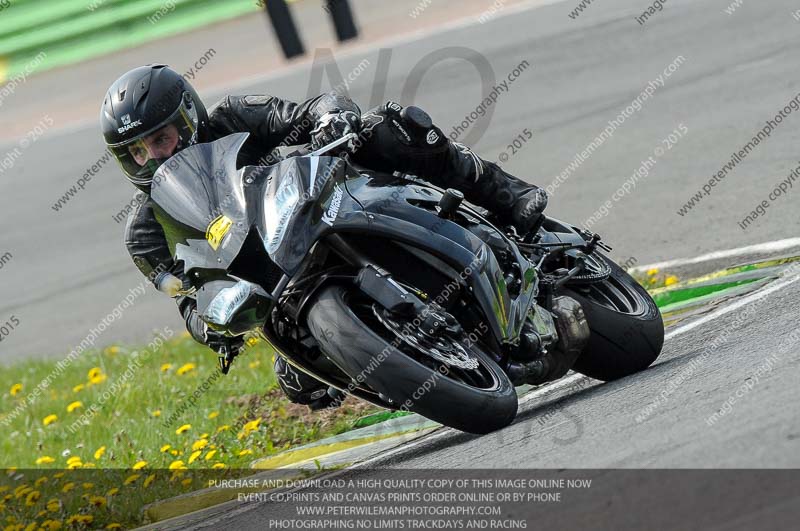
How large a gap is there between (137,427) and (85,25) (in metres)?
12.8

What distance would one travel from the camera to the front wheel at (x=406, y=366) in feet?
15.0

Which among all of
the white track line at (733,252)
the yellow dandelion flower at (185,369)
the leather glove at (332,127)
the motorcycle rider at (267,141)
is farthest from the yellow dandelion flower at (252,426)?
the white track line at (733,252)

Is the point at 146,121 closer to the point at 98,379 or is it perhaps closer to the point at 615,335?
the point at 615,335

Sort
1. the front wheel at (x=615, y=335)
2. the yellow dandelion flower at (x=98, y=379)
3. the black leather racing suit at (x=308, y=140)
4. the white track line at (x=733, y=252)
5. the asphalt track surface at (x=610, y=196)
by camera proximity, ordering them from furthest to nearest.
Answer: the yellow dandelion flower at (x=98, y=379) → the white track line at (x=733, y=252) → the front wheel at (x=615, y=335) → the black leather racing suit at (x=308, y=140) → the asphalt track surface at (x=610, y=196)

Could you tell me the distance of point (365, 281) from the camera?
15.8ft

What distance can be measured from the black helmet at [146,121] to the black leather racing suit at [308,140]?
20 centimetres

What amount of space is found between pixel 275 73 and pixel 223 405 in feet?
29.3

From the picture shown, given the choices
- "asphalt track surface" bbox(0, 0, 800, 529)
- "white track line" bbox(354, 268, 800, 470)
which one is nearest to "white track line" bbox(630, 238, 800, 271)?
"asphalt track surface" bbox(0, 0, 800, 529)

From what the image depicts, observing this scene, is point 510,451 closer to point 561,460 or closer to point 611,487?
point 561,460

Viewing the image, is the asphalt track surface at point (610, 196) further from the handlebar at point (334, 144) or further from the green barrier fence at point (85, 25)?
the green barrier fence at point (85, 25)

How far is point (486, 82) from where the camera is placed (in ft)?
44.1

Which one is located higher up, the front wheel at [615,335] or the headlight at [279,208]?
the headlight at [279,208]

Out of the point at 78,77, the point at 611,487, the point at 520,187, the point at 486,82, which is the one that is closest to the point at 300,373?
the point at 520,187

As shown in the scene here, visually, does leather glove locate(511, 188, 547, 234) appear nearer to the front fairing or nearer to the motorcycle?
the motorcycle
